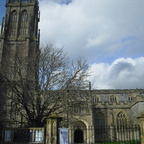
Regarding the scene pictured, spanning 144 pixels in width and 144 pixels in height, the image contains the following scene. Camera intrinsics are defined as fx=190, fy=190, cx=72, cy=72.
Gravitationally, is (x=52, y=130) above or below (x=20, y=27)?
below

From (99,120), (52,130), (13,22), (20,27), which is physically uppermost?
(13,22)

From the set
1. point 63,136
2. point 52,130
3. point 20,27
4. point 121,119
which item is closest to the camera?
point 63,136

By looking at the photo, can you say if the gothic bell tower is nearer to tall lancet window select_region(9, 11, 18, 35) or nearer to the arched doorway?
tall lancet window select_region(9, 11, 18, 35)

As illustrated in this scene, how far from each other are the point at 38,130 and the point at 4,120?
452 cm

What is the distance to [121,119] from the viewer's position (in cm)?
3406

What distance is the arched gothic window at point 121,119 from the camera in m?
34.0

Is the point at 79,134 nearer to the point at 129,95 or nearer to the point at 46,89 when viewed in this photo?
the point at 129,95

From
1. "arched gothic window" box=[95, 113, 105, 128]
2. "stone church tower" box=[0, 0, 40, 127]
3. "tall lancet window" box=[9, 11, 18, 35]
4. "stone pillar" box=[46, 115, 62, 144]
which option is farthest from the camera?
"tall lancet window" box=[9, 11, 18, 35]

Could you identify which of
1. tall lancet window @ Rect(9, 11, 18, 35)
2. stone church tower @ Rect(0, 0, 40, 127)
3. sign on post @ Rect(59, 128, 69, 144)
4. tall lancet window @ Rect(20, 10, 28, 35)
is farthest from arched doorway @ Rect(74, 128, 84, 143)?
tall lancet window @ Rect(9, 11, 18, 35)

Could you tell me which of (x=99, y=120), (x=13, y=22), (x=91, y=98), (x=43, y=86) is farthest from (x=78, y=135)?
(x=13, y=22)

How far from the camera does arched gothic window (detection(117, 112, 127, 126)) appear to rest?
34.0m

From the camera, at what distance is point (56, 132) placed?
10.4 meters

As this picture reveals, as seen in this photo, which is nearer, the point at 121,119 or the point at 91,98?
the point at 91,98

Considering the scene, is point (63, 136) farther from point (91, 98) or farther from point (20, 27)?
point (20, 27)
